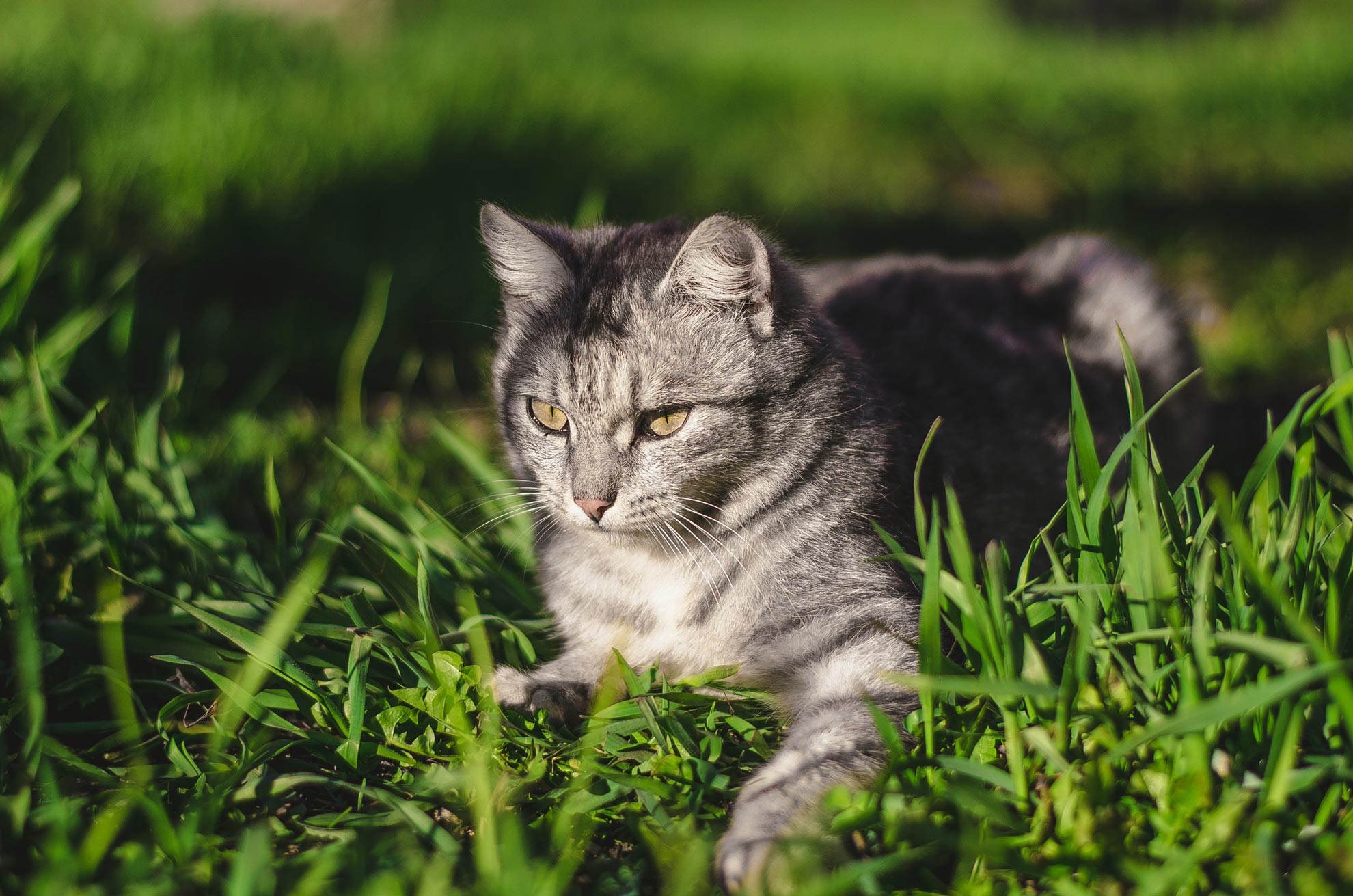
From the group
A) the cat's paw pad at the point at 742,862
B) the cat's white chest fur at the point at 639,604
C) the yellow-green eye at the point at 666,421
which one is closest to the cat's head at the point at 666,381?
the yellow-green eye at the point at 666,421

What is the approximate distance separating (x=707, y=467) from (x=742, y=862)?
0.74 m

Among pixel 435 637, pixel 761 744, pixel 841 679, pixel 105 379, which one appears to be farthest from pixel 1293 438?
pixel 105 379

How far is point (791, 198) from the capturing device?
16.5 ft

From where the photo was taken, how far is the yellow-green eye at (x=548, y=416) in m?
2.00

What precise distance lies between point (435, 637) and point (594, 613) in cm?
34

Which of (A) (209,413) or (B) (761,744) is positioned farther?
(A) (209,413)

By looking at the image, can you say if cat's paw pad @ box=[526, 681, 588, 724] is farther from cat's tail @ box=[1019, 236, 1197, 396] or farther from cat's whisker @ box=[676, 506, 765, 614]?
cat's tail @ box=[1019, 236, 1197, 396]

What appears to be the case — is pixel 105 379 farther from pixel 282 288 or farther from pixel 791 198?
pixel 791 198

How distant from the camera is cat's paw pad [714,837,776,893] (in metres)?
1.35

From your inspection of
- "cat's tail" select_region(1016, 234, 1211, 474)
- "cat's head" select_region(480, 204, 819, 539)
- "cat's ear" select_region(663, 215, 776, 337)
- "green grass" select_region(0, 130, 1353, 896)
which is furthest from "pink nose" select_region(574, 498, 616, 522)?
"cat's tail" select_region(1016, 234, 1211, 474)

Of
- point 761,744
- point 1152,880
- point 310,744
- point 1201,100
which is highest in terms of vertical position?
point 1201,100

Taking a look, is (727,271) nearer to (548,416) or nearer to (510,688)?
(548,416)

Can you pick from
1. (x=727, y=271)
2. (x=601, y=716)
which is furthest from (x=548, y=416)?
(x=601, y=716)

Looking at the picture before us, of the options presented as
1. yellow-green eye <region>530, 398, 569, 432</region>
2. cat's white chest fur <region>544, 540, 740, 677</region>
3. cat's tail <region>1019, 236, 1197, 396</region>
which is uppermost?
cat's tail <region>1019, 236, 1197, 396</region>
